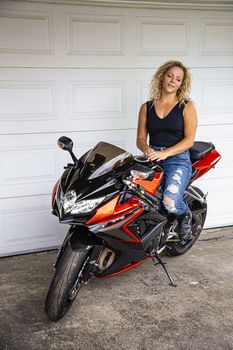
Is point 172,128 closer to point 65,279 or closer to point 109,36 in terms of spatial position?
point 109,36

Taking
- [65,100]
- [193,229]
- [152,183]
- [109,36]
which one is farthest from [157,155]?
[109,36]

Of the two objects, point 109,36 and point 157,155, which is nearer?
point 157,155

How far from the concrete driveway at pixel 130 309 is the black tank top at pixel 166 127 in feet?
3.61

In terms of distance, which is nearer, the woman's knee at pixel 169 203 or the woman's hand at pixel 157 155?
the woman's hand at pixel 157 155

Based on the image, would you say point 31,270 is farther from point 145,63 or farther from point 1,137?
point 145,63

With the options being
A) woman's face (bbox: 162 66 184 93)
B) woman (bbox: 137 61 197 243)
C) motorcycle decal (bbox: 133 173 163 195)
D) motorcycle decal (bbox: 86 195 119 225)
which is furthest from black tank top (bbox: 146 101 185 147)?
motorcycle decal (bbox: 86 195 119 225)

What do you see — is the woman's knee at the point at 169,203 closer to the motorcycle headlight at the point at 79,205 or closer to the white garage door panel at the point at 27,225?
the motorcycle headlight at the point at 79,205

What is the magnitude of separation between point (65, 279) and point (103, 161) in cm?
77

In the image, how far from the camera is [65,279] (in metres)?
2.50

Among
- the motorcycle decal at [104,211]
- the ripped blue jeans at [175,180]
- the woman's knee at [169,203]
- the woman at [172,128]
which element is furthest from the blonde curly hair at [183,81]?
the motorcycle decal at [104,211]

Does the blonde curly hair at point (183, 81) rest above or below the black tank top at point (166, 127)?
above

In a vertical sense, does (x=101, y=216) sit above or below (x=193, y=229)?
above

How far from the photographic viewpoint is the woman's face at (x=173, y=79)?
10.1 feet

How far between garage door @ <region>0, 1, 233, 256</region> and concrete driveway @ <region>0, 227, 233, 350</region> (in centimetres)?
62
